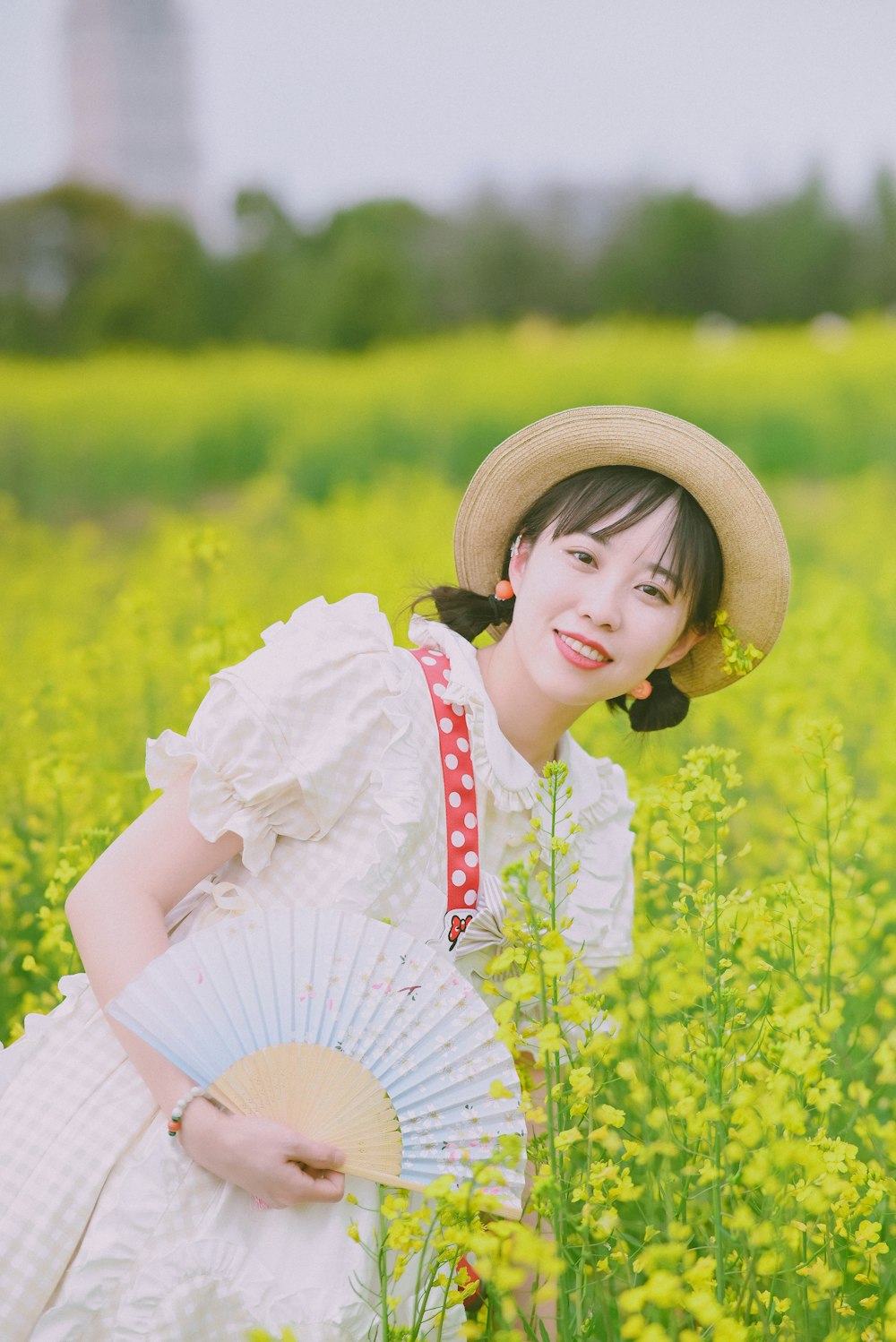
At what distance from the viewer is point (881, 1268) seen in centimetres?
168

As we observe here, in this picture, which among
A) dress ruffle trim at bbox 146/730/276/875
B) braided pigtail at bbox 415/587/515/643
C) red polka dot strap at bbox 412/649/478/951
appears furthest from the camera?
braided pigtail at bbox 415/587/515/643

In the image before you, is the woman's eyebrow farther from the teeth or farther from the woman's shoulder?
the woman's shoulder

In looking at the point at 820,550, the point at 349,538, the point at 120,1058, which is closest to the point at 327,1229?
the point at 120,1058

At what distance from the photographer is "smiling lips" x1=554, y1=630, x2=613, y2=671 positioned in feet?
5.36

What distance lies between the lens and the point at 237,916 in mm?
1458

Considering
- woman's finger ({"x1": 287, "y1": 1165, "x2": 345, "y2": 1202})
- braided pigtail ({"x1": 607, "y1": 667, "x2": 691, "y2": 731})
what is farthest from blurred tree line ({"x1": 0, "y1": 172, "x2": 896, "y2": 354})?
woman's finger ({"x1": 287, "y1": 1165, "x2": 345, "y2": 1202})

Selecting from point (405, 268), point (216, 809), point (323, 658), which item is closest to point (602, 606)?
point (323, 658)

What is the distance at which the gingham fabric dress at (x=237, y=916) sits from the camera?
1321 mm

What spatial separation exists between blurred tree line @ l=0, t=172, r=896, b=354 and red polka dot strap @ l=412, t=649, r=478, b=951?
1044cm

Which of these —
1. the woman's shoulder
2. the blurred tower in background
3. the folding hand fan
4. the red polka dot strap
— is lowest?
the folding hand fan

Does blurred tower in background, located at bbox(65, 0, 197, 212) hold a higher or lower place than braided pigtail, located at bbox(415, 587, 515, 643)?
higher

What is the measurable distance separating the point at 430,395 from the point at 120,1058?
818 cm

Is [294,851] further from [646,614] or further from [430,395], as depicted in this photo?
[430,395]

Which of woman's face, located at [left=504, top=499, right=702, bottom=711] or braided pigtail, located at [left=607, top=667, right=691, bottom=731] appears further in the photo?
braided pigtail, located at [left=607, top=667, right=691, bottom=731]
